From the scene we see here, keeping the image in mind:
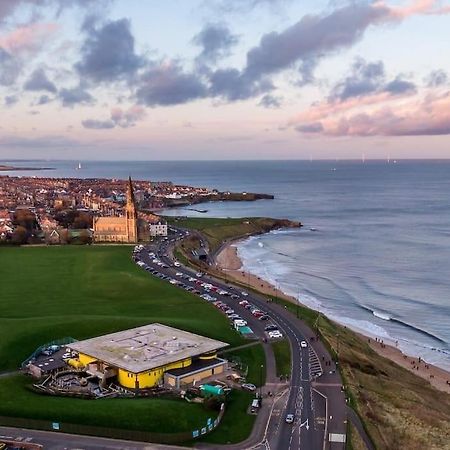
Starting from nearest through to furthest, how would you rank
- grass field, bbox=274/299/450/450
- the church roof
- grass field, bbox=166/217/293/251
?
grass field, bbox=274/299/450/450, the church roof, grass field, bbox=166/217/293/251

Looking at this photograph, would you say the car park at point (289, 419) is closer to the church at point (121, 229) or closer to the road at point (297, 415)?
the road at point (297, 415)

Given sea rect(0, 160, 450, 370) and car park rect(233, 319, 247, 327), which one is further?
sea rect(0, 160, 450, 370)

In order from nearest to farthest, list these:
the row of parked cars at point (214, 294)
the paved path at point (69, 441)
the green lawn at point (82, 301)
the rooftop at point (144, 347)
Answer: the paved path at point (69, 441) < the rooftop at point (144, 347) < the green lawn at point (82, 301) < the row of parked cars at point (214, 294)

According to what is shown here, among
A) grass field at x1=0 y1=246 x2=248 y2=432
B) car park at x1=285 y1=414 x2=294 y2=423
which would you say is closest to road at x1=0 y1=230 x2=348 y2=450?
car park at x1=285 y1=414 x2=294 y2=423

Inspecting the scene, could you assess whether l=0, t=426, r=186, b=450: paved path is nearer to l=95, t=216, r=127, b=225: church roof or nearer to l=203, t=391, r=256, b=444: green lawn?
l=203, t=391, r=256, b=444: green lawn

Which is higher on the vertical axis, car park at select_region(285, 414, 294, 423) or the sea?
car park at select_region(285, 414, 294, 423)

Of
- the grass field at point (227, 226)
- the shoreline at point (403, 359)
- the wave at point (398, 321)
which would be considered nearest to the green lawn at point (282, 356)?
the shoreline at point (403, 359)

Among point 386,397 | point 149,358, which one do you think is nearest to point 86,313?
point 149,358
